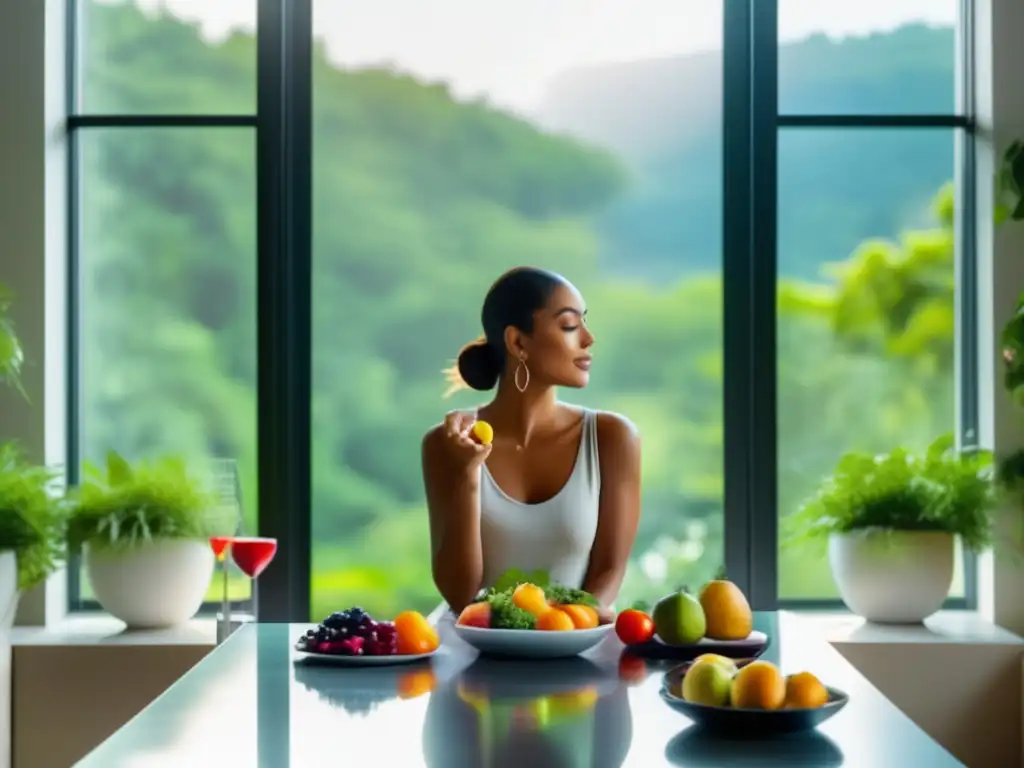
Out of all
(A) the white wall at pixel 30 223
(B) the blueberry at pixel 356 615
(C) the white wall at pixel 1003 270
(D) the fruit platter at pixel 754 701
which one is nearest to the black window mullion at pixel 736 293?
(C) the white wall at pixel 1003 270

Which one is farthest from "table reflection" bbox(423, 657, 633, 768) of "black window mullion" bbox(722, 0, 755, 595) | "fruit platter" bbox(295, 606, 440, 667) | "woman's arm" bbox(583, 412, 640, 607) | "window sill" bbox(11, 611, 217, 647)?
"black window mullion" bbox(722, 0, 755, 595)

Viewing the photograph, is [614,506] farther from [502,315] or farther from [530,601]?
[530,601]

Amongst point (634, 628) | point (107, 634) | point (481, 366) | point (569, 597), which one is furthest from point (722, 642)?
point (107, 634)

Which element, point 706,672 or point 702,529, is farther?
point 702,529

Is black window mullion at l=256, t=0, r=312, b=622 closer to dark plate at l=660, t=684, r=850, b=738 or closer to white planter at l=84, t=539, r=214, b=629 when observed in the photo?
white planter at l=84, t=539, r=214, b=629

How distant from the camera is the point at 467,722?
2.00 meters

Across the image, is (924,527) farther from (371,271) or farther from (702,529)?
(371,271)

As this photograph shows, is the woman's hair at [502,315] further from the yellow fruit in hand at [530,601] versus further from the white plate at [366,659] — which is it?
the white plate at [366,659]

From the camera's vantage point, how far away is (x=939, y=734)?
4414 mm

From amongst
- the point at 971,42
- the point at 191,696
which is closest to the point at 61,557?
the point at 191,696

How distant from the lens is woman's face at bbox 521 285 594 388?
322 cm

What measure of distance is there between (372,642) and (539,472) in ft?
2.86

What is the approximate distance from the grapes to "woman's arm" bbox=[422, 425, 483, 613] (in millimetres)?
499

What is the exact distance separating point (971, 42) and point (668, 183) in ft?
3.47
